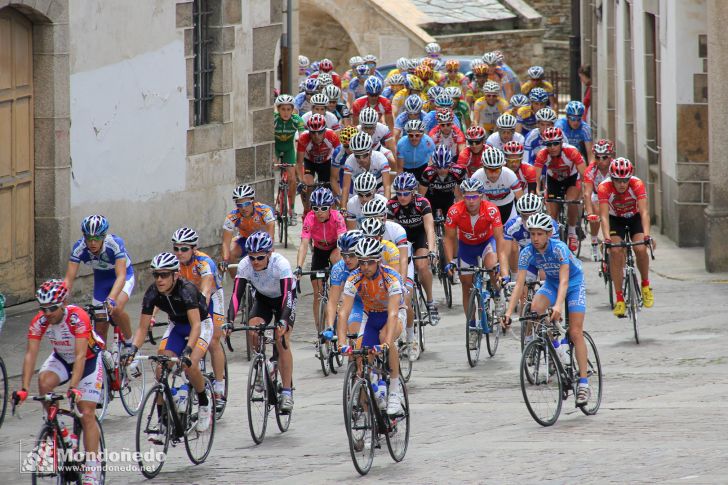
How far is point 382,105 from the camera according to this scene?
2650 cm

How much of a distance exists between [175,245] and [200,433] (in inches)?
86.5

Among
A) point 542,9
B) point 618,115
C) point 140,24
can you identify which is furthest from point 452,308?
point 542,9

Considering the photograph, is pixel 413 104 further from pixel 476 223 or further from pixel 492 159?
pixel 476 223

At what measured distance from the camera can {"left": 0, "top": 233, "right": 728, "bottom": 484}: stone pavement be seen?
11.8 metres

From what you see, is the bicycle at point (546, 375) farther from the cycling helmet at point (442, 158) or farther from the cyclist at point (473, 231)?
the cycling helmet at point (442, 158)

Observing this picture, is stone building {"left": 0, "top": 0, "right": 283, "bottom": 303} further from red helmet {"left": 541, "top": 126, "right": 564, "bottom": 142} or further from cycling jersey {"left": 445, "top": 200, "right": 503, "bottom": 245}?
cycling jersey {"left": 445, "top": 200, "right": 503, "bottom": 245}

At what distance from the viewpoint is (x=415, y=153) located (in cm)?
2186

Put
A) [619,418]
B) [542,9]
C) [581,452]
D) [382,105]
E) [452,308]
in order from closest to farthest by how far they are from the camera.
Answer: [581,452]
[619,418]
[452,308]
[382,105]
[542,9]

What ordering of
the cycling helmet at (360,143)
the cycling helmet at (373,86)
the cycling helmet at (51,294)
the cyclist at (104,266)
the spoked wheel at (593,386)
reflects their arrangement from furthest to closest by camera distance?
the cycling helmet at (373,86) → the cycling helmet at (360,143) → the cyclist at (104,266) → the spoked wheel at (593,386) → the cycling helmet at (51,294)

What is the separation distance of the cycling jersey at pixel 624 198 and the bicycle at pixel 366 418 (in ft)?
20.1

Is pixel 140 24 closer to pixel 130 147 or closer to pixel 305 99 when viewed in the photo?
pixel 130 147

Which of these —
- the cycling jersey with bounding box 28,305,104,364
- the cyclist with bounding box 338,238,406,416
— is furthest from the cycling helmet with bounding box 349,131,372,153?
the cycling jersey with bounding box 28,305,104,364

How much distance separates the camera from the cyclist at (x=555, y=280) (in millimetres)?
13445

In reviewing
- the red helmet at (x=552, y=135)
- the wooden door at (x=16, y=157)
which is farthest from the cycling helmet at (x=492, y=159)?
the wooden door at (x=16, y=157)
